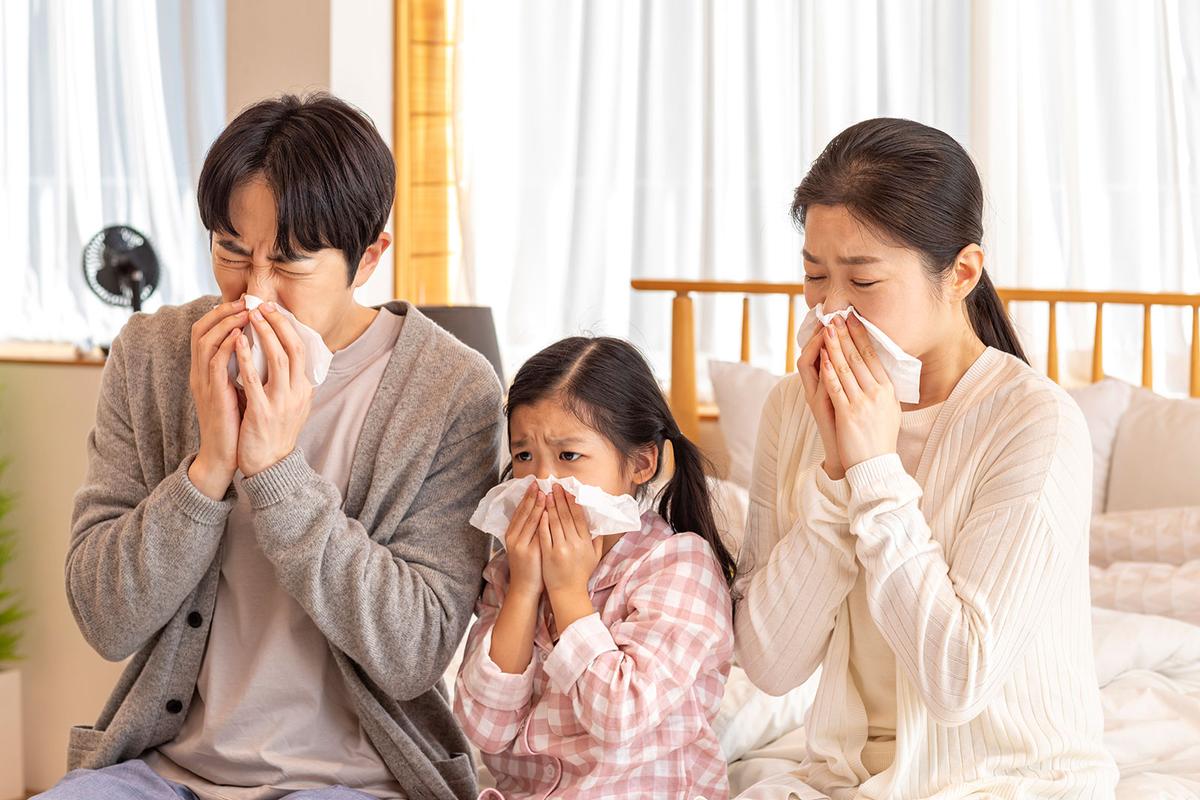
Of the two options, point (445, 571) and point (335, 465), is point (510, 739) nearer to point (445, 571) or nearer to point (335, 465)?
point (445, 571)

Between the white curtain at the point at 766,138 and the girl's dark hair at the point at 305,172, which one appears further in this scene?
the white curtain at the point at 766,138

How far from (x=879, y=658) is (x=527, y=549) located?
427 millimetres

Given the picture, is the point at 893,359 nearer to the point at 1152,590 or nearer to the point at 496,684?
the point at 496,684

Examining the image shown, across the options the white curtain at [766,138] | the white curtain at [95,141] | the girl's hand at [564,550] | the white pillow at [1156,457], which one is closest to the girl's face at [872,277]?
the girl's hand at [564,550]

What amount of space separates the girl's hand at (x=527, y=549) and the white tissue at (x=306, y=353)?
27 centimetres

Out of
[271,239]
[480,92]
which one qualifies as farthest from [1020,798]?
[480,92]

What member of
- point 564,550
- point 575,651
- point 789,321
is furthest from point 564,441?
point 789,321

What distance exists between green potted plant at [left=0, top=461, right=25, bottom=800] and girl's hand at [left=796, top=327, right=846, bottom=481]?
2.41 metres

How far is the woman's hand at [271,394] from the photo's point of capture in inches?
54.7

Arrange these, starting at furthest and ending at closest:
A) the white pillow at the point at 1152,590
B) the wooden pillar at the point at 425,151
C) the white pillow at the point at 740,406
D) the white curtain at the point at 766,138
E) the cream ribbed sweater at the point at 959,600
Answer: the wooden pillar at the point at 425,151, the white curtain at the point at 766,138, the white pillow at the point at 740,406, the white pillow at the point at 1152,590, the cream ribbed sweater at the point at 959,600

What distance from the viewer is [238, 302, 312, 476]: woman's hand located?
54.7 inches

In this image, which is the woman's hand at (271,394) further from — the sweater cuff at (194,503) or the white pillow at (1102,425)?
the white pillow at (1102,425)

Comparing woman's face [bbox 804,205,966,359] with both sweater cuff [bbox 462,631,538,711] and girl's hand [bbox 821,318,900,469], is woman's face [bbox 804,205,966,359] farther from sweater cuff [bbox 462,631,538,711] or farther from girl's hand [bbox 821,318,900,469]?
sweater cuff [bbox 462,631,538,711]

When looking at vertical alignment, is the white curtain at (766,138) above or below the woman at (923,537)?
above
